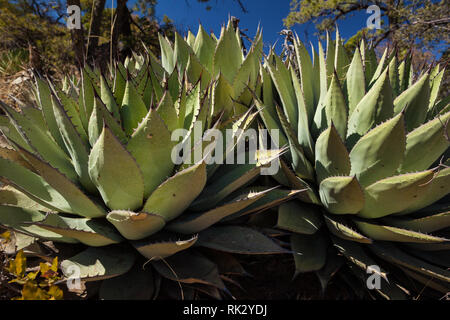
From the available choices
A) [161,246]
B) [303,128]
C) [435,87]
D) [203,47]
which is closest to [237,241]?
[161,246]

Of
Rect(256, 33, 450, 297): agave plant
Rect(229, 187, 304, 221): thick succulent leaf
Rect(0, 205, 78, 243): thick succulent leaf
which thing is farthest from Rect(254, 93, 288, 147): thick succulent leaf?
Rect(0, 205, 78, 243): thick succulent leaf

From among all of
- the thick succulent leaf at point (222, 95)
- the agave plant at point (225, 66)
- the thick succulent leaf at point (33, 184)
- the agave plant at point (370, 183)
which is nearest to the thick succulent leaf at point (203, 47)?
the agave plant at point (225, 66)

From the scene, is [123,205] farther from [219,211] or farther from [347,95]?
[347,95]

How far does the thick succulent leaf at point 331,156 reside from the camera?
45.6 inches

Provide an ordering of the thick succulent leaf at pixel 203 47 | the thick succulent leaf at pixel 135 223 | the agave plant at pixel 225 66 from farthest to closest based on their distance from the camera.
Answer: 1. the thick succulent leaf at pixel 203 47
2. the agave plant at pixel 225 66
3. the thick succulent leaf at pixel 135 223

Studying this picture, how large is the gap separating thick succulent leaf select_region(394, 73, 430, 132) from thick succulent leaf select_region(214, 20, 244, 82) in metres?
0.84

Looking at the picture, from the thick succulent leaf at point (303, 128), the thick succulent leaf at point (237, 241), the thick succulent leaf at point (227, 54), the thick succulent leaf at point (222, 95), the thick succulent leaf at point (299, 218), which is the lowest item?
the thick succulent leaf at point (237, 241)

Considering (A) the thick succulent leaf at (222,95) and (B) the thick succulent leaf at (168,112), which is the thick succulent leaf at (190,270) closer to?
(B) the thick succulent leaf at (168,112)

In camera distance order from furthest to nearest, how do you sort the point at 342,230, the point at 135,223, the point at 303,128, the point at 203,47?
the point at 203,47 < the point at 303,128 < the point at 342,230 < the point at 135,223

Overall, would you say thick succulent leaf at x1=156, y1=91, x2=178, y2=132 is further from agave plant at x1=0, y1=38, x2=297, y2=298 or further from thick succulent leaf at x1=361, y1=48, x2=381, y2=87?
thick succulent leaf at x1=361, y1=48, x2=381, y2=87

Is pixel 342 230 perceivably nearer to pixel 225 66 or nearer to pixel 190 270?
pixel 190 270

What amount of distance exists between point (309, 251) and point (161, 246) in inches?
24.1

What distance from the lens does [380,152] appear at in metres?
1.15

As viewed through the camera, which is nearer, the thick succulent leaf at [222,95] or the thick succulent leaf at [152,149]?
the thick succulent leaf at [152,149]
